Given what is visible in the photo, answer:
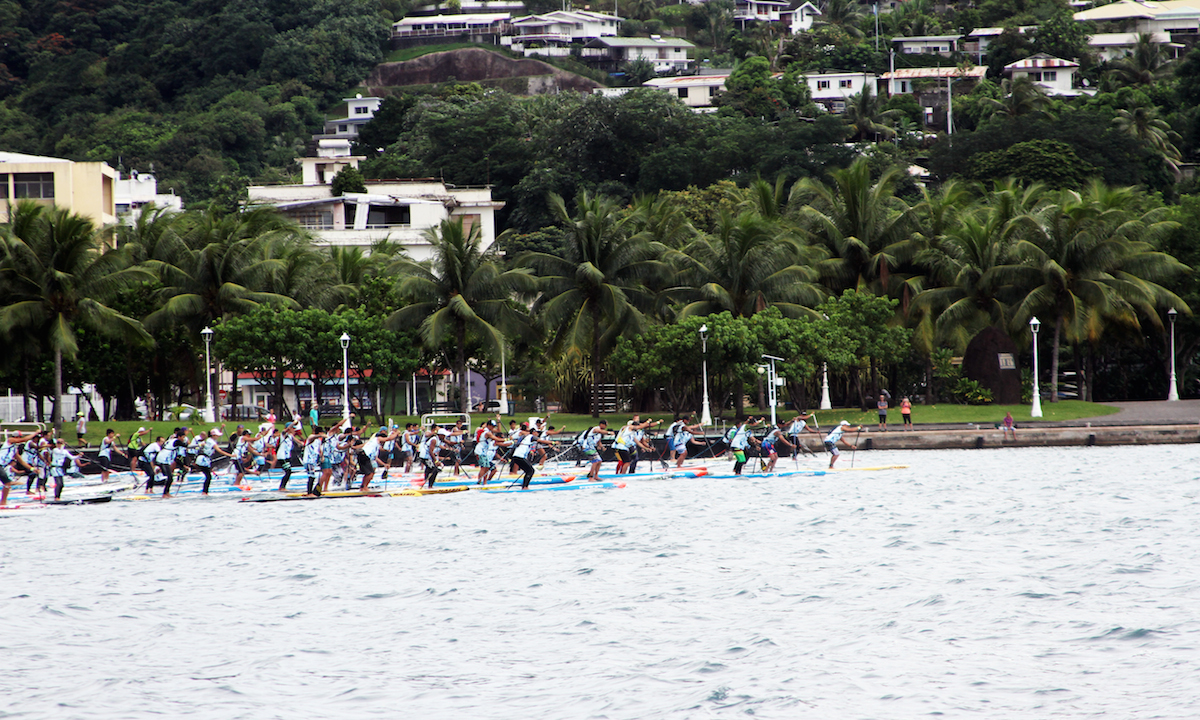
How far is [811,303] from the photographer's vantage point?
148 feet

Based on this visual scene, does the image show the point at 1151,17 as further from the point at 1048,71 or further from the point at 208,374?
the point at 208,374

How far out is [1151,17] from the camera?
120m

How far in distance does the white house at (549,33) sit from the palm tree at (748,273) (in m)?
99.5

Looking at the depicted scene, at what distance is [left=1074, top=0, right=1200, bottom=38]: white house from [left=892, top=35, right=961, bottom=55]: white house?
13022 mm

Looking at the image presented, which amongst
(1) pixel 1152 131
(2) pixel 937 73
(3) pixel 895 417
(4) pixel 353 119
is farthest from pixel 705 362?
(4) pixel 353 119

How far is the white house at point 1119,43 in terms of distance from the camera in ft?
366

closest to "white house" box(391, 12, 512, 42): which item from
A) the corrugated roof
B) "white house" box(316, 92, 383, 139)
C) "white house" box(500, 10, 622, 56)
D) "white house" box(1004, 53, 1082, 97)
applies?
"white house" box(500, 10, 622, 56)

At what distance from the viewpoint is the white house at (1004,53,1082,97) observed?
4038 inches

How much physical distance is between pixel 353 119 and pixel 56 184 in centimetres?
6917

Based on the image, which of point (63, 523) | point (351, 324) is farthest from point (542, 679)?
point (351, 324)

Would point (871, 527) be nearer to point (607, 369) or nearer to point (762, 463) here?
point (762, 463)

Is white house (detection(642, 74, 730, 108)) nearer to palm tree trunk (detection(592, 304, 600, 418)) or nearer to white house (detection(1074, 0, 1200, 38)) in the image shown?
white house (detection(1074, 0, 1200, 38))

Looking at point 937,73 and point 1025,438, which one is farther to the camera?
point 937,73

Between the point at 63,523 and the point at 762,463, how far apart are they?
1536 cm
